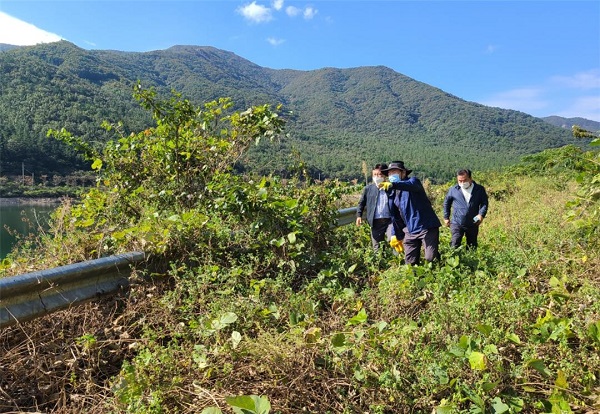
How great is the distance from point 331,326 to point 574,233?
3379 millimetres

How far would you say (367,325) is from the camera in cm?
307

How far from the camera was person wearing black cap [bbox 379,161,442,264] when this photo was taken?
4.80 meters

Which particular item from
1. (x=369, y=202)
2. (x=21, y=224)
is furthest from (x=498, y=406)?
(x=21, y=224)

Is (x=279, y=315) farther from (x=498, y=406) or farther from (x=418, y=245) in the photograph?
(x=418, y=245)

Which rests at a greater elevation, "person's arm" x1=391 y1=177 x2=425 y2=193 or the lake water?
"person's arm" x1=391 y1=177 x2=425 y2=193

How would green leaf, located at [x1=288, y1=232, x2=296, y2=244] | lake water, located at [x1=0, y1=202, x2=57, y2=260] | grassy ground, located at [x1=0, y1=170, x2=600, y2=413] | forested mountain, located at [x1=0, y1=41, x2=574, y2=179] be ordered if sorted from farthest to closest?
forested mountain, located at [x1=0, y1=41, x2=574, y2=179] < green leaf, located at [x1=288, y1=232, x2=296, y2=244] < lake water, located at [x1=0, y1=202, x2=57, y2=260] < grassy ground, located at [x1=0, y1=170, x2=600, y2=413]

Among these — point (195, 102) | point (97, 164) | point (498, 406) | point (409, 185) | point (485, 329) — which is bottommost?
point (498, 406)

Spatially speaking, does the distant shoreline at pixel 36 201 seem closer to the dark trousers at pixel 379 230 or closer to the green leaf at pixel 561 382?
the dark trousers at pixel 379 230

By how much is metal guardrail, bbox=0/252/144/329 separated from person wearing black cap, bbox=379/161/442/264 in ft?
Result: 9.62

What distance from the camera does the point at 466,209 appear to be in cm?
607

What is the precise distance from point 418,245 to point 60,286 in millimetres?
3713

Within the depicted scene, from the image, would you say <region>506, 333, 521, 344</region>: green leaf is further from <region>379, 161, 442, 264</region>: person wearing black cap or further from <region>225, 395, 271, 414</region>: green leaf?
<region>379, 161, 442, 264</region>: person wearing black cap

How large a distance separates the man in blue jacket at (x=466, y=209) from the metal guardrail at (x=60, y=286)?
4600mm

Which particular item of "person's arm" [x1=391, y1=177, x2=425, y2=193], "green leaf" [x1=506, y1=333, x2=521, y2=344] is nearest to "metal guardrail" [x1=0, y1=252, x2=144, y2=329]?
"green leaf" [x1=506, y1=333, x2=521, y2=344]
